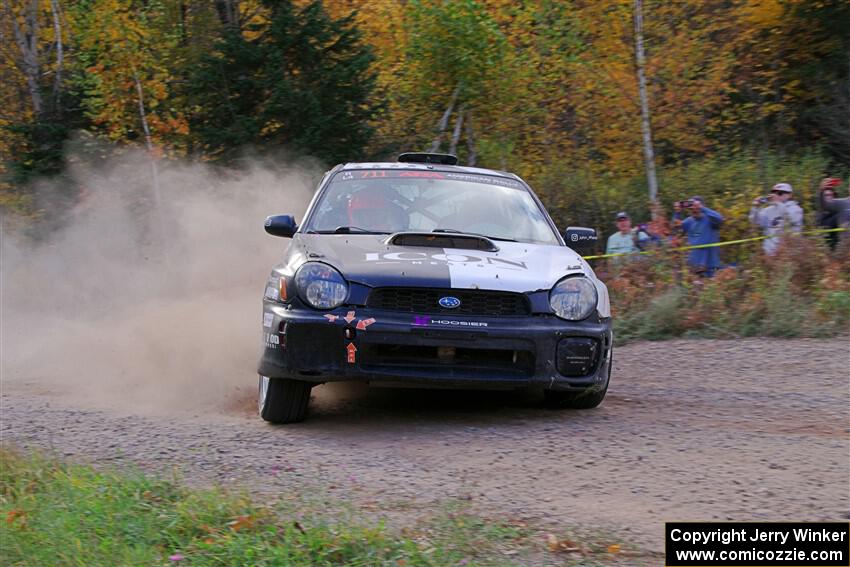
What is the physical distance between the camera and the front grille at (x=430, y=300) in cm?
589

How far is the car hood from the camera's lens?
5918 millimetres

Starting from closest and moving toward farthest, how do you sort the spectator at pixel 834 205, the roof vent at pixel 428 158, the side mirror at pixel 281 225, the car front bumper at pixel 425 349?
1. the car front bumper at pixel 425 349
2. the side mirror at pixel 281 225
3. the roof vent at pixel 428 158
4. the spectator at pixel 834 205

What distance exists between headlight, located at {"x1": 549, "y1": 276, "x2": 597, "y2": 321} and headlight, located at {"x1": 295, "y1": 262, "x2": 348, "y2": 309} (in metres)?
1.27

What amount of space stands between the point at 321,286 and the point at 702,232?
8.09m

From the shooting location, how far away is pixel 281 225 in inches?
282

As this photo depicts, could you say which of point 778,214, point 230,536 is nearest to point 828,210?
point 778,214

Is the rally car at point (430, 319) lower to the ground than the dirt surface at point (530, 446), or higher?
higher

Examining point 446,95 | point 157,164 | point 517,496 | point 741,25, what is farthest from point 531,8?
point 517,496

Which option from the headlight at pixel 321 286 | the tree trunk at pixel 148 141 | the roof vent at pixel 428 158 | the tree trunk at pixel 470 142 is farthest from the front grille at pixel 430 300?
the tree trunk at pixel 470 142

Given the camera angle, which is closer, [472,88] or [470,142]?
[472,88]

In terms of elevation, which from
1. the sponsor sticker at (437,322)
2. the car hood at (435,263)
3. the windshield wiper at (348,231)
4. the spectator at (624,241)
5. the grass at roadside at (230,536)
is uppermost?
the spectator at (624,241)

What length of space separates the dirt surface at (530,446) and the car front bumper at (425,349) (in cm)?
36

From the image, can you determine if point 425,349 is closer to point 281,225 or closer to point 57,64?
point 281,225

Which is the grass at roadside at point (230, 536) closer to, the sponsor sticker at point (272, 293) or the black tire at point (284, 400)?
the black tire at point (284, 400)
